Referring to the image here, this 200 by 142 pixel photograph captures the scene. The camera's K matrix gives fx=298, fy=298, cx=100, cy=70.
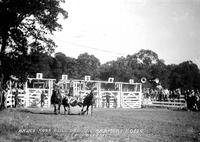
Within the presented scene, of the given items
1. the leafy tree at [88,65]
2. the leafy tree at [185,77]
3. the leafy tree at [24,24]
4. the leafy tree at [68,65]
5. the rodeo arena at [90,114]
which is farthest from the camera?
the leafy tree at [88,65]

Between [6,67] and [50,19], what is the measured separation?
18.7 feet

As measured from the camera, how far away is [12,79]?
27.8 meters

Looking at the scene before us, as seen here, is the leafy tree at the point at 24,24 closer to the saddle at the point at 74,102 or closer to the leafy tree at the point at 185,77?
the saddle at the point at 74,102

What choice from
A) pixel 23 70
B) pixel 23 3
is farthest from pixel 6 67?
pixel 23 3

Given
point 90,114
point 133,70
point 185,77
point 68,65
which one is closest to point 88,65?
point 68,65

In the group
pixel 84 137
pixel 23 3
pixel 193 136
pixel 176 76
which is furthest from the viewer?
pixel 176 76

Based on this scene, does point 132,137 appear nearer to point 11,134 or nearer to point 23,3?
point 11,134

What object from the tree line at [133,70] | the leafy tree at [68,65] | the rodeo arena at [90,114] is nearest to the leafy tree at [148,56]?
the tree line at [133,70]

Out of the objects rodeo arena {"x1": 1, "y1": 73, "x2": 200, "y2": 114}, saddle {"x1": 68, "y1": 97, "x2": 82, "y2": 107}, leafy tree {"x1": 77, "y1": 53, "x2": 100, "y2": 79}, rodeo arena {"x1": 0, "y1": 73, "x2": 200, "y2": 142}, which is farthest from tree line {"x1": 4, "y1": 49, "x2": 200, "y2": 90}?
saddle {"x1": 68, "y1": 97, "x2": 82, "y2": 107}

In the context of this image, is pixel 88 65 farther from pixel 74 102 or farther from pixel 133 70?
pixel 74 102

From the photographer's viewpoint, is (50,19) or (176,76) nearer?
(50,19)

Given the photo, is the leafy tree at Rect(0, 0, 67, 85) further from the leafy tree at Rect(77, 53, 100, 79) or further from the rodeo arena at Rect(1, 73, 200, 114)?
the leafy tree at Rect(77, 53, 100, 79)

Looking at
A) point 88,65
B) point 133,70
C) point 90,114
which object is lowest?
Answer: point 90,114

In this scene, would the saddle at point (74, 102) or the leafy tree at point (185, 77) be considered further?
the leafy tree at point (185, 77)
